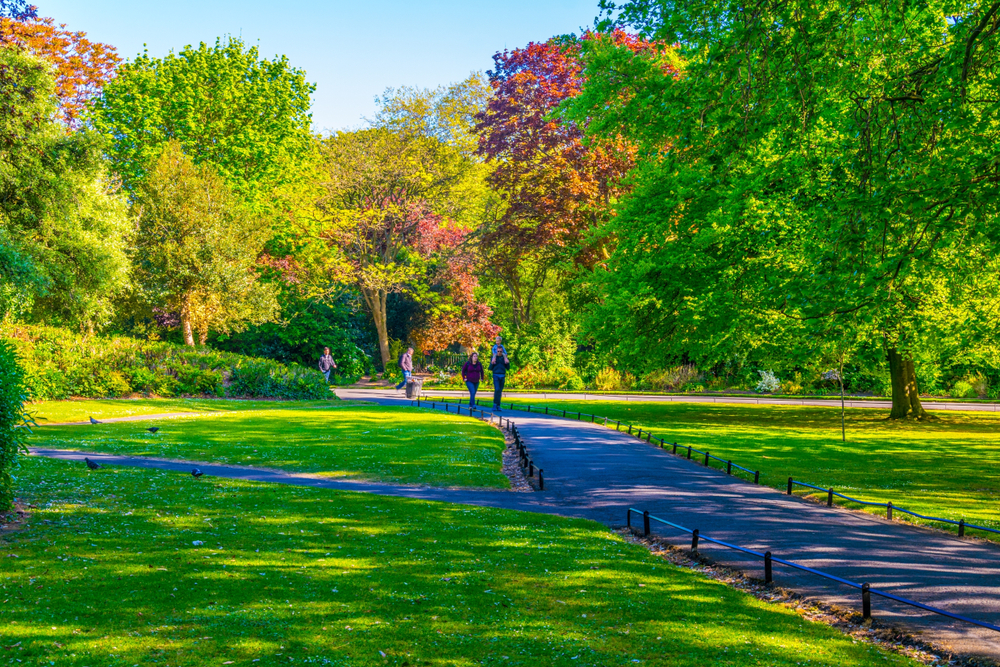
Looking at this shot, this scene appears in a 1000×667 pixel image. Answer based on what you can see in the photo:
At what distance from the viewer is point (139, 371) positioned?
2998 cm

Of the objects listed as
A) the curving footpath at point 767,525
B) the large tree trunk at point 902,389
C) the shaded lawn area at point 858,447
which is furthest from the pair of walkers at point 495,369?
the large tree trunk at point 902,389

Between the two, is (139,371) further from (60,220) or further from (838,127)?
(838,127)

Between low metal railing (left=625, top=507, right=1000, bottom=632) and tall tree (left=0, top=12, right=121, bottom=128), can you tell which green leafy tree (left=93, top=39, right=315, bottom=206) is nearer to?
tall tree (left=0, top=12, right=121, bottom=128)

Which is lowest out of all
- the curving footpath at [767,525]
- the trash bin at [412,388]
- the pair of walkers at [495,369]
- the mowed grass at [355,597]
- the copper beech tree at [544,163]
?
the curving footpath at [767,525]

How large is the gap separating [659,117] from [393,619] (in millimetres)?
14275

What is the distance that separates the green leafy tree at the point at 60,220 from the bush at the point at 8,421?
15.2m

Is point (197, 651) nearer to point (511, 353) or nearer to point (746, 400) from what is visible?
point (746, 400)

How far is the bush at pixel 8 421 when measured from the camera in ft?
31.9

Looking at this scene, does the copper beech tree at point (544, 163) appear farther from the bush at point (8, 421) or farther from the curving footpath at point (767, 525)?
the bush at point (8, 421)

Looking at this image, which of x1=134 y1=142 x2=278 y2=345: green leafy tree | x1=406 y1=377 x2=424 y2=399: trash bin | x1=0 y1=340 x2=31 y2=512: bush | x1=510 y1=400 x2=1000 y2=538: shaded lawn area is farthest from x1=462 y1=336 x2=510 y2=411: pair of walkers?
x1=0 y1=340 x2=31 y2=512: bush

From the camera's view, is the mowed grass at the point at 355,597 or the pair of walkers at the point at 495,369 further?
the pair of walkers at the point at 495,369

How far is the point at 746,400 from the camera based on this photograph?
37.6 m

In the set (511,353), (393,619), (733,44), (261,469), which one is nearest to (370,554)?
(393,619)

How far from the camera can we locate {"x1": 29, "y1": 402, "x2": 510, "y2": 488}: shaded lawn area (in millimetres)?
15117
